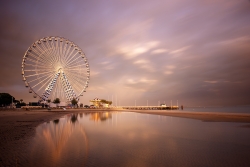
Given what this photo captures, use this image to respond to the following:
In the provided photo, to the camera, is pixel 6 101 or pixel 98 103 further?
pixel 98 103

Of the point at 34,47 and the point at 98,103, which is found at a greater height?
the point at 34,47

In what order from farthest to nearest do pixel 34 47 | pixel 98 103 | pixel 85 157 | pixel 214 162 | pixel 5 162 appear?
pixel 98 103, pixel 34 47, pixel 85 157, pixel 214 162, pixel 5 162

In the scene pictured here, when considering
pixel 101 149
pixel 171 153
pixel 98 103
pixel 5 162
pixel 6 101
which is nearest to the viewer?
pixel 5 162

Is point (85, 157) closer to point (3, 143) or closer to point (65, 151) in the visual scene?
point (65, 151)

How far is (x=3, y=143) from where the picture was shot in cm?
891

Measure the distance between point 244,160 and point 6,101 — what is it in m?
96.3

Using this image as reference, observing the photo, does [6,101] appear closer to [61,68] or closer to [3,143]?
[61,68]

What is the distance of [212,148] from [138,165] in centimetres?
481

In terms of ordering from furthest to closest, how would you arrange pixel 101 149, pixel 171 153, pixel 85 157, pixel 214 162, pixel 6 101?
pixel 6 101 → pixel 101 149 → pixel 171 153 → pixel 85 157 → pixel 214 162

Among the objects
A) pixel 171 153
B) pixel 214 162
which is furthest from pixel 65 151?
pixel 214 162

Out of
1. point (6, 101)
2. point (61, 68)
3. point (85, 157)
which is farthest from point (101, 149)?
point (6, 101)

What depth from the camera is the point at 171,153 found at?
7980 millimetres

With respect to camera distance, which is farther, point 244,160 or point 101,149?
point 101,149

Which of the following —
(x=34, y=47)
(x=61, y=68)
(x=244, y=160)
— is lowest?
(x=244, y=160)
